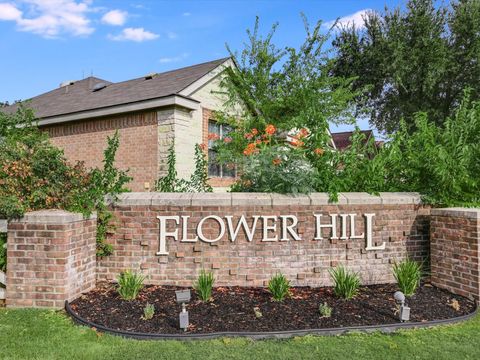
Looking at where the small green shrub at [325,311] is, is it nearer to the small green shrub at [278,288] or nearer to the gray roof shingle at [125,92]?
the small green shrub at [278,288]

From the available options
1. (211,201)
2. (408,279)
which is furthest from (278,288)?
(408,279)

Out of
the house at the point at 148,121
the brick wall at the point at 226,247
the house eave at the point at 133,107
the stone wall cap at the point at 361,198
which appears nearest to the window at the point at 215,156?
the house at the point at 148,121

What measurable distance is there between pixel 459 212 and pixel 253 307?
299cm

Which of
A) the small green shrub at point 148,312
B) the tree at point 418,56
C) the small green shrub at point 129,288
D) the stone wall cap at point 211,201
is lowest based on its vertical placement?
the small green shrub at point 148,312

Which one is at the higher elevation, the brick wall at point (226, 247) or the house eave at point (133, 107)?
the house eave at point (133, 107)

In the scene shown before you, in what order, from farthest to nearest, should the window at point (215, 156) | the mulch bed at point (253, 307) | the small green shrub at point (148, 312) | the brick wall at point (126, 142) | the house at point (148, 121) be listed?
the window at point (215, 156), the brick wall at point (126, 142), the house at point (148, 121), the small green shrub at point (148, 312), the mulch bed at point (253, 307)

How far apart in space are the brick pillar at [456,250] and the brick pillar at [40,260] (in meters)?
4.82

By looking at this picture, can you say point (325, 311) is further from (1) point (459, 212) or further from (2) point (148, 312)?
(1) point (459, 212)

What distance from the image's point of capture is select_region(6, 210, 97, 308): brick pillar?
14.7ft

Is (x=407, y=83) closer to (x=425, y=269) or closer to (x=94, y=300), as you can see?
(x=425, y=269)

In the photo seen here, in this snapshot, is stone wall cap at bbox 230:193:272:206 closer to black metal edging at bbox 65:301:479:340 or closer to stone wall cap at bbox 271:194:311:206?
stone wall cap at bbox 271:194:311:206

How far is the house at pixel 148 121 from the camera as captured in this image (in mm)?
10359

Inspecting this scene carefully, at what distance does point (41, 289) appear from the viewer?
14.8ft

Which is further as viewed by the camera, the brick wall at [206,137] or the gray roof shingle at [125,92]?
the brick wall at [206,137]
